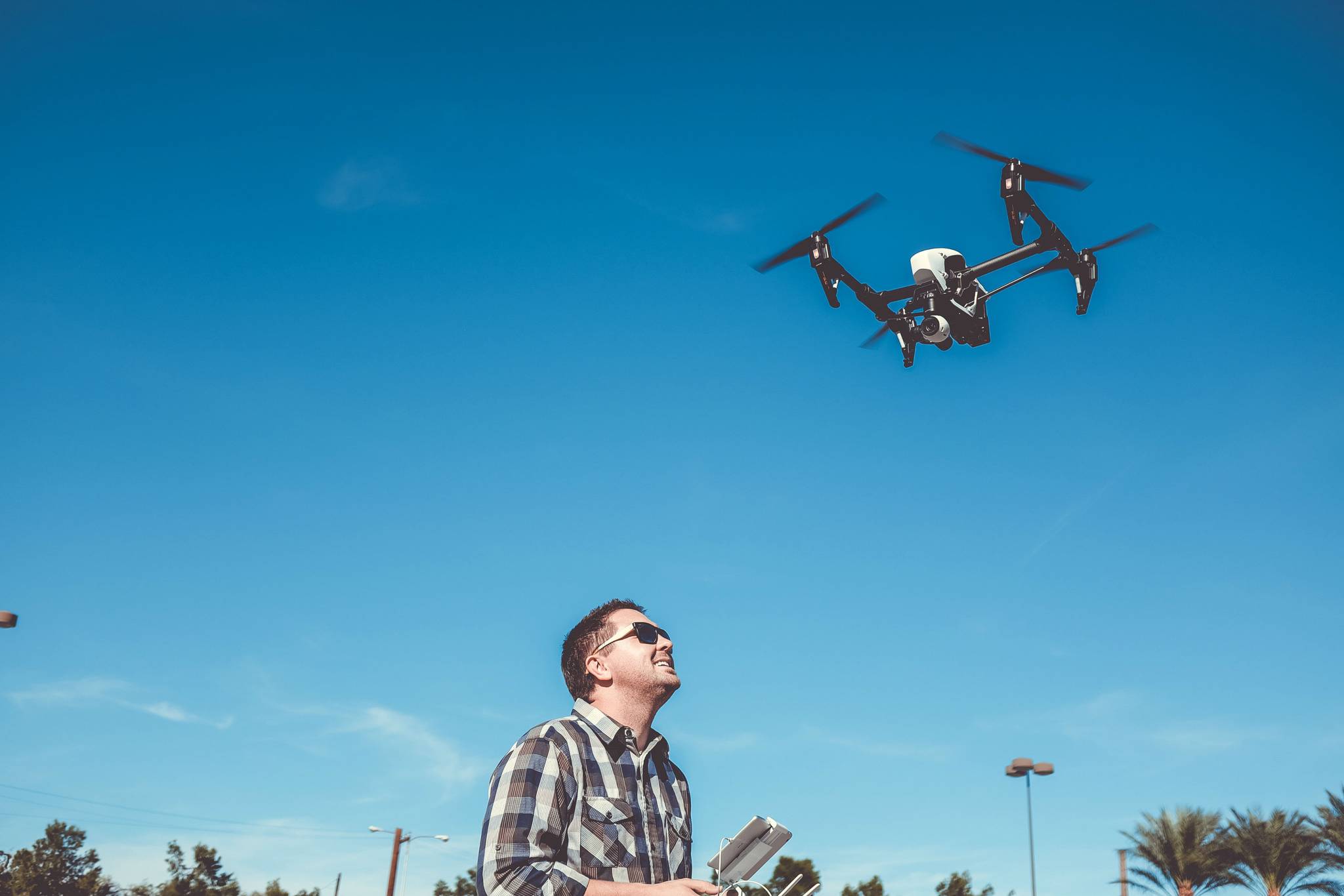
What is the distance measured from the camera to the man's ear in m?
4.58

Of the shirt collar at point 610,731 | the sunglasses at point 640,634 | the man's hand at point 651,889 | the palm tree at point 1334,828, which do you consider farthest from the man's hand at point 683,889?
the palm tree at point 1334,828

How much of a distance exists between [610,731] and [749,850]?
0.66m

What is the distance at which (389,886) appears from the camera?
44.6 metres

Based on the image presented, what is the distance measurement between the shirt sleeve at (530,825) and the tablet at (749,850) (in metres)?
0.58

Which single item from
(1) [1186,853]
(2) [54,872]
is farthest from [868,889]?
(2) [54,872]

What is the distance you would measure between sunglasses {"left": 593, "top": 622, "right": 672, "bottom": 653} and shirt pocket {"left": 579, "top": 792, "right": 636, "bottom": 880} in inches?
26.7

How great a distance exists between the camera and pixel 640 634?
4.68 m

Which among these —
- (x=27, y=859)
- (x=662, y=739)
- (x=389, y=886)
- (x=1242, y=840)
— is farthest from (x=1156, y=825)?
(x=27, y=859)

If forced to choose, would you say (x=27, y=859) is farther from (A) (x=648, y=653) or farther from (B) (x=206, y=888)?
(A) (x=648, y=653)

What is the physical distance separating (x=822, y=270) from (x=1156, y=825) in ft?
95.6

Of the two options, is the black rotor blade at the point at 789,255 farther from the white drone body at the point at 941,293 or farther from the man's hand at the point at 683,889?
the man's hand at the point at 683,889

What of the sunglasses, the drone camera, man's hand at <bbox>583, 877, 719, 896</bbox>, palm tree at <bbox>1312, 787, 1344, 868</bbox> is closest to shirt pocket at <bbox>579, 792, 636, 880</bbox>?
man's hand at <bbox>583, 877, 719, 896</bbox>

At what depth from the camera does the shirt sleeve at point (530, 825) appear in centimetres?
375

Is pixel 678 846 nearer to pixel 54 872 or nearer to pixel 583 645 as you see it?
pixel 583 645
